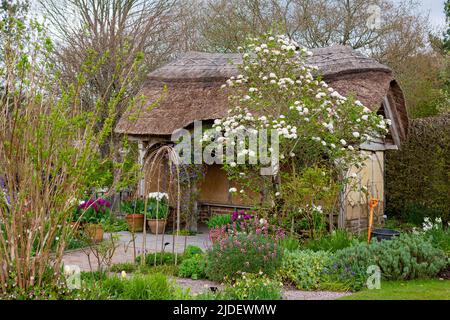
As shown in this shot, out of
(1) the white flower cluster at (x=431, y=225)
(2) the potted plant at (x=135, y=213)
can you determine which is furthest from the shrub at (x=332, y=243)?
(2) the potted plant at (x=135, y=213)

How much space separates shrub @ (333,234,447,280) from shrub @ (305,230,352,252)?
82cm

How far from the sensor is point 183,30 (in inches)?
727

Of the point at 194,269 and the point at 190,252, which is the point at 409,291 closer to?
the point at 194,269

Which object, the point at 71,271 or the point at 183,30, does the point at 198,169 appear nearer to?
the point at 71,271

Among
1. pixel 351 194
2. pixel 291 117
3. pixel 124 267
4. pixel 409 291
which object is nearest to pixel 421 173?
pixel 351 194

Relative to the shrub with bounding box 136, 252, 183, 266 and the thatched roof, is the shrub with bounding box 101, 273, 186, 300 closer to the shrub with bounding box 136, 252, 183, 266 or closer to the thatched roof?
the shrub with bounding box 136, 252, 183, 266

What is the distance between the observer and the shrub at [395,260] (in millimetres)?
6605

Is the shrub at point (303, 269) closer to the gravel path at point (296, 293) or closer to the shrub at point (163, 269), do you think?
the gravel path at point (296, 293)

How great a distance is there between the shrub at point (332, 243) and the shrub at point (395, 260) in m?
0.82

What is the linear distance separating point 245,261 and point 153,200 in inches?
228

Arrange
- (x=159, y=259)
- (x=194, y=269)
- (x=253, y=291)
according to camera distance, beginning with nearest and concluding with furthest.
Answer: (x=253, y=291) < (x=194, y=269) < (x=159, y=259)

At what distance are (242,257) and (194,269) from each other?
975mm

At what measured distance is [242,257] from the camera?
6309 mm
